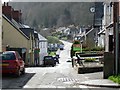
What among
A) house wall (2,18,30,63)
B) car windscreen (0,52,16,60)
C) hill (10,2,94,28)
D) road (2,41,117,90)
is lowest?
road (2,41,117,90)

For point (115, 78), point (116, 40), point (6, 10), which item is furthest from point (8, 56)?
point (6, 10)

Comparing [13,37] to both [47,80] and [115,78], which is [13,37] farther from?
[115,78]

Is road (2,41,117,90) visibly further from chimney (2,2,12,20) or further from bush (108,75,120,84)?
chimney (2,2,12,20)

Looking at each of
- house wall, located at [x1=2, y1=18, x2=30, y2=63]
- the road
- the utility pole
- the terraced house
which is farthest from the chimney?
the utility pole

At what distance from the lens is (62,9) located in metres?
135

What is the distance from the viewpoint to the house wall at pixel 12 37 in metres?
47.2

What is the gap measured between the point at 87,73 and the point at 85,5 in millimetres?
89131

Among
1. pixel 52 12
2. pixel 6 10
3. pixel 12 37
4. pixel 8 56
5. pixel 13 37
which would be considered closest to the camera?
pixel 8 56

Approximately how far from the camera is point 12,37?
4856cm

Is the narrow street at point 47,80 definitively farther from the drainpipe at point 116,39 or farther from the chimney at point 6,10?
the chimney at point 6,10

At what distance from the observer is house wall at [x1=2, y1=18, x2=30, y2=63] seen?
155 feet

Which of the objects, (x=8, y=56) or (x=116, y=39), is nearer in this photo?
(x=116, y=39)

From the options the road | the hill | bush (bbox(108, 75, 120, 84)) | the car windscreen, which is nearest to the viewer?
the road

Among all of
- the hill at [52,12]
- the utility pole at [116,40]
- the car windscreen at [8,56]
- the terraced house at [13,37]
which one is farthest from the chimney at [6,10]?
the hill at [52,12]
